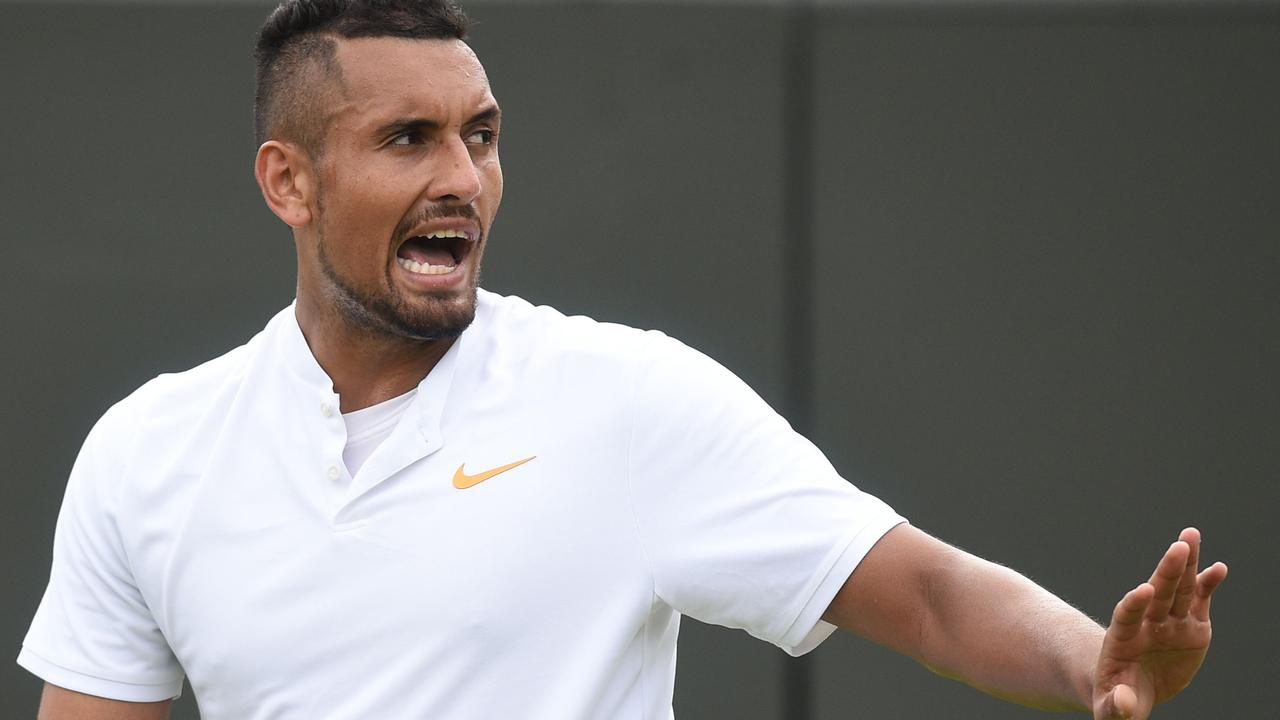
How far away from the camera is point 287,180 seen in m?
2.03

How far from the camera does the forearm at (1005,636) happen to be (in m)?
1.47

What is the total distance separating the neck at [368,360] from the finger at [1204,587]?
1.03m

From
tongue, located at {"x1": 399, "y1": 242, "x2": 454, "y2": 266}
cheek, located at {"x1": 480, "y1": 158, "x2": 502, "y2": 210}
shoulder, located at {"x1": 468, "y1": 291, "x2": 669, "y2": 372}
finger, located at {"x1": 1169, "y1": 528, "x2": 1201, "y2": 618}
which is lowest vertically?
finger, located at {"x1": 1169, "y1": 528, "x2": 1201, "y2": 618}

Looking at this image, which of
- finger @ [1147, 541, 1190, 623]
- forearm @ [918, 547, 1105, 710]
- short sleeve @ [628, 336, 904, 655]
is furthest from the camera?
short sleeve @ [628, 336, 904, 655]

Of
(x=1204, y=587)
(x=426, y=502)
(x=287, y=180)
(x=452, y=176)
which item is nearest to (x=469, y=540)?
(x=426, y=502)

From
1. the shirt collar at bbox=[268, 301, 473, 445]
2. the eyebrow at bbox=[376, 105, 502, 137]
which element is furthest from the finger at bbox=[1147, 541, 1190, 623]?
the eyebrow at bbox=[376, 105, 502, 137]

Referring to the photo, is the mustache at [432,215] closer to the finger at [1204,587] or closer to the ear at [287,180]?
the ear at [287,180]

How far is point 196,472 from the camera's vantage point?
1933mm

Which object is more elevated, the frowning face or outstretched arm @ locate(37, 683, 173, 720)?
the frowning face

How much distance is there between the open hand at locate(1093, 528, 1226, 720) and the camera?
1324 mm

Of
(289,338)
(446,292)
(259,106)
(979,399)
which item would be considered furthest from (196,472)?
(979,399)

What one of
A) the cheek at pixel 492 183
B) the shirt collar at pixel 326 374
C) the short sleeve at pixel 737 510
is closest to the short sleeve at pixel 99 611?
the shirt collar at pixel 326 374

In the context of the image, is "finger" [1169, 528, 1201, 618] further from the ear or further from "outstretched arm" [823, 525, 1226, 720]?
the ear

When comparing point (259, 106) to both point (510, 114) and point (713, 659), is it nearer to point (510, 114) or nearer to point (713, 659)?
point (510, 114)
